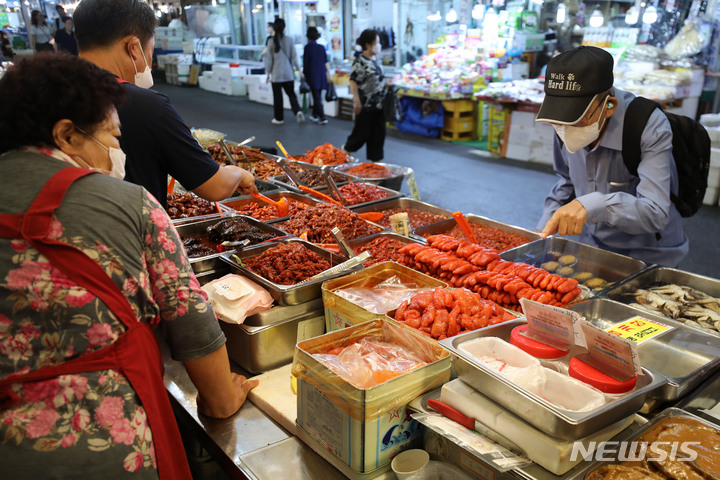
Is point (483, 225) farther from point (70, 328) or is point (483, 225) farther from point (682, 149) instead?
point (70, 328)

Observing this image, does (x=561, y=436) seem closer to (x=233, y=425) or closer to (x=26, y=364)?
(x=233, y=425)

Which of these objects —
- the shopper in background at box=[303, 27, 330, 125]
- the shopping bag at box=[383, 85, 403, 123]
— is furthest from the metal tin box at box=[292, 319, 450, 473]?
the shopper in background at box=[303, 27, 330, 125]

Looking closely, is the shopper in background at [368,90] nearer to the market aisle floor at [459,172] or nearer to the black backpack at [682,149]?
the market aisle floor at [459,172]

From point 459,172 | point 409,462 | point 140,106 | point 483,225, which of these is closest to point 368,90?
point 459,172

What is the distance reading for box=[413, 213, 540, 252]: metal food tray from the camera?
9.89 ft

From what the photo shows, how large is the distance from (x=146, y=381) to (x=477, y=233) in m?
2.16

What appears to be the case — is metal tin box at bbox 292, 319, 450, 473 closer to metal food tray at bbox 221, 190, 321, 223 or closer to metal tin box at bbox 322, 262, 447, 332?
metal tin box at bbox 322, 262, 447, 332

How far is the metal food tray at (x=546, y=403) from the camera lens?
122 cm

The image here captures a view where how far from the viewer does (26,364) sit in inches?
48.2

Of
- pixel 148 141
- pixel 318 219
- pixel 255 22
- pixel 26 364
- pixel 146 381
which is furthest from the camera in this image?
pixel 255 22

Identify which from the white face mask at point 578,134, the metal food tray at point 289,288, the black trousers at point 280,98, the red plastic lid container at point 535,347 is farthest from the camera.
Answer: the black trousers at point 280,98

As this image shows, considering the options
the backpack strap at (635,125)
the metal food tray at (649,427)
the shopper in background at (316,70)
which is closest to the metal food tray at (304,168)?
the backpack strap at (635,125)

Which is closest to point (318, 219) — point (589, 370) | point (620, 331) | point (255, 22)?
point (620, 331)

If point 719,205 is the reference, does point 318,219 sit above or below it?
above
